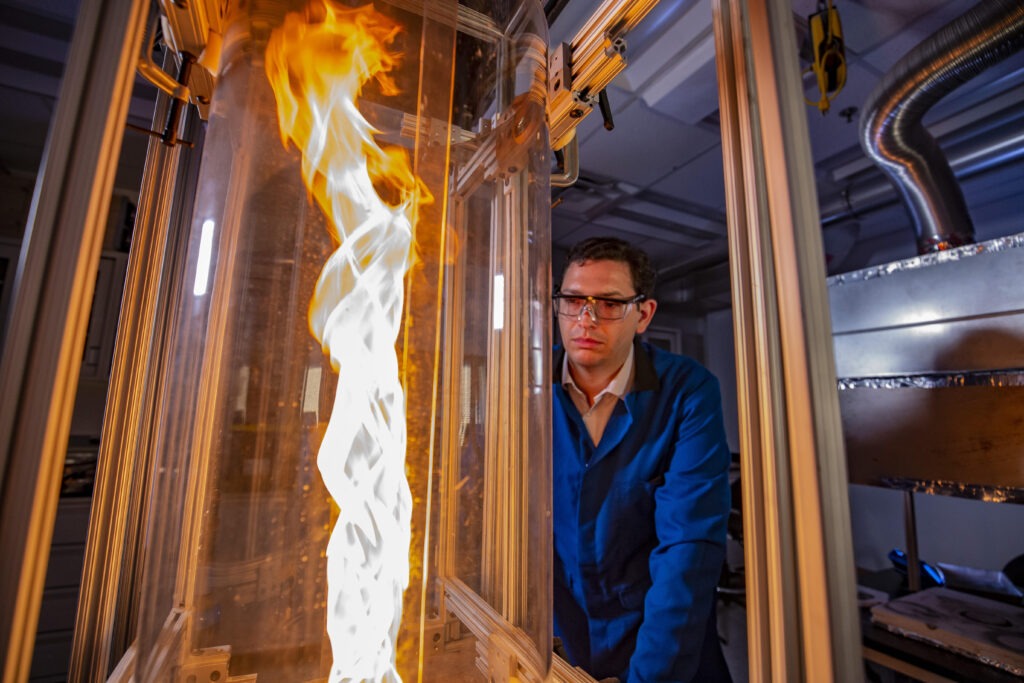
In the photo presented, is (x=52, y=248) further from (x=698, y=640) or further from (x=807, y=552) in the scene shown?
(x=698, y=640)

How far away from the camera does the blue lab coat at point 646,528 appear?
1.25 metres

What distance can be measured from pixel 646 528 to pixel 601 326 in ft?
2.03

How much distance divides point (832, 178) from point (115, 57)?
121 inches

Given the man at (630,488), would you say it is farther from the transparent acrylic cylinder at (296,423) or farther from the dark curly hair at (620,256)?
the transparent acrylic cylinder at (296,423)

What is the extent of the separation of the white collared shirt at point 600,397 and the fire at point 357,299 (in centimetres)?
106

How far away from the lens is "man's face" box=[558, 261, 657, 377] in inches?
58.1

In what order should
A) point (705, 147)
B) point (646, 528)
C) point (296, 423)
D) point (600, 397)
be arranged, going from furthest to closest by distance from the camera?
point (705, 147), point (600, 397), point (646, 528), point (296, 423)

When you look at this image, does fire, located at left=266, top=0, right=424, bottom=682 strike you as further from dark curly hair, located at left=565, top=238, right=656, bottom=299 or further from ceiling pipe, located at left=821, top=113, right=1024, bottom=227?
ceiling pipe, located at left=821, top=113, right=1024, bottom=227

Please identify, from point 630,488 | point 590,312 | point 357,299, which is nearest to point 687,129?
point 590,312

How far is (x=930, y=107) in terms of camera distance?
1.52 m

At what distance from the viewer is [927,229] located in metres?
1.72

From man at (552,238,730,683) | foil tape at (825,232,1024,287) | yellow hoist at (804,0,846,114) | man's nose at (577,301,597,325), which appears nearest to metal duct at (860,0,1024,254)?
foil tape at (825,232,1024,287)

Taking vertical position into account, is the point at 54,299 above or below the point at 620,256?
below

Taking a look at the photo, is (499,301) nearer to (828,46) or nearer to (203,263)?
(203,263)
